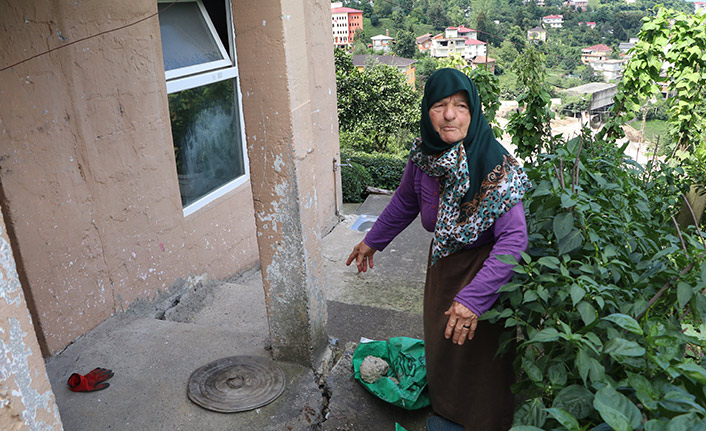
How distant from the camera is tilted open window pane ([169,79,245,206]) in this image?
15.3 ft

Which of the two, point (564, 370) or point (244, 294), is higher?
point (564, 370)

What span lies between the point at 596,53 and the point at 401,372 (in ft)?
232

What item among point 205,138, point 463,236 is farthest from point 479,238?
point 205,138

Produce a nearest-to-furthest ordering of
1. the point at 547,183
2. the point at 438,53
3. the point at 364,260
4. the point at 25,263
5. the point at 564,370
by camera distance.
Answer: the point at 564,370 < the point at 547,183 < the point at 364,260 < the point at 25,263 < the point at 438,53

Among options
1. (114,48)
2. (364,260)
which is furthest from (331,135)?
(364,260)

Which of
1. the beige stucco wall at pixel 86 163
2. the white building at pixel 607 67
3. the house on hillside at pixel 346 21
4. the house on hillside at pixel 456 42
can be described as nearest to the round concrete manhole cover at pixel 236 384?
the beige stucco wall at pixel 86 163

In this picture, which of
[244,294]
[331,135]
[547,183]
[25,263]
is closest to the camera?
[547,183]

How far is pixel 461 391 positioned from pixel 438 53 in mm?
83794

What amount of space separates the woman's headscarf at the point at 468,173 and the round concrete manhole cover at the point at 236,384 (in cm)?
126

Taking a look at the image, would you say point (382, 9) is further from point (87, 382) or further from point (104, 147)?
point (87, 382)

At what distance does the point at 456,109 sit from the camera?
2117 mm

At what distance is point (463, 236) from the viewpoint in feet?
7.01

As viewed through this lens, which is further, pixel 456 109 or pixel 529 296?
pixel 456 109

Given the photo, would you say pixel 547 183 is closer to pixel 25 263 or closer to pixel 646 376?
pixel 646 376
